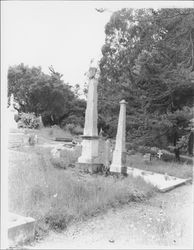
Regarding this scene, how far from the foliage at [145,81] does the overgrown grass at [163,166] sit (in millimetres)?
633

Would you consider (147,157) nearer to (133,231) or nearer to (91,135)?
(91,135)

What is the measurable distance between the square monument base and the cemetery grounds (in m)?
0.74

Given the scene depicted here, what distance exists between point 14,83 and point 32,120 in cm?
208

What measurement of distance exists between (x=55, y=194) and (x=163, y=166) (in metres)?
5.61

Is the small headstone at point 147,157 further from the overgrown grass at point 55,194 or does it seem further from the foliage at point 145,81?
the overgrown grass at point 55,194

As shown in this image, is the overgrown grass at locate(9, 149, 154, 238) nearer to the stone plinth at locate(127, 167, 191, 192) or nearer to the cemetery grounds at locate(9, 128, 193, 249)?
the cemetery grounds at locate(9, 128, 193, 249)

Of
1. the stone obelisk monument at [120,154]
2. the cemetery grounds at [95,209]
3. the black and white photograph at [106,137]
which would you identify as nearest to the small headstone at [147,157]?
the black and white photograph at [106,137]

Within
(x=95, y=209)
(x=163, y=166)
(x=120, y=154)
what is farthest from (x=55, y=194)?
(x=163, y=166)

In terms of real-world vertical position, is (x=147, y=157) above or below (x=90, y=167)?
below

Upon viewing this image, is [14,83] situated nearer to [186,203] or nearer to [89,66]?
[89,66]

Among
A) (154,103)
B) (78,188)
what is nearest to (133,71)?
(154,103)

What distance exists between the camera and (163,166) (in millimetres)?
9422

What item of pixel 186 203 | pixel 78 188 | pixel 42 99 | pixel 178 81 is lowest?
pixel 186 203

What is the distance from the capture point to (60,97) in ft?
A: 25.2
